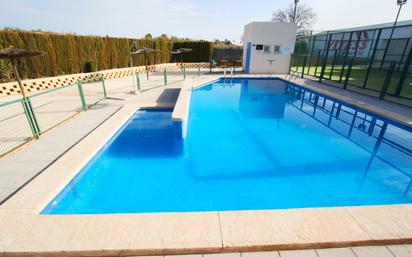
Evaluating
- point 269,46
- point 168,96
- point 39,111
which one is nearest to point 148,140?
point 168,96

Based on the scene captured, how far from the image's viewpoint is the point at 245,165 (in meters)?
5.23

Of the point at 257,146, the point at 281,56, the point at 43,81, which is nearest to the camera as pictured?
the point at 257,146

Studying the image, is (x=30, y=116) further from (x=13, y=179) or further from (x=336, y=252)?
(x=336, y=252)

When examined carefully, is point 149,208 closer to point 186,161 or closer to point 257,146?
point 186,161

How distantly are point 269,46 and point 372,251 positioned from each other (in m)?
18.0

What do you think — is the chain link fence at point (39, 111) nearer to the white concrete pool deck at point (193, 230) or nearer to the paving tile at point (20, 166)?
the paving tile at point (20, 166)

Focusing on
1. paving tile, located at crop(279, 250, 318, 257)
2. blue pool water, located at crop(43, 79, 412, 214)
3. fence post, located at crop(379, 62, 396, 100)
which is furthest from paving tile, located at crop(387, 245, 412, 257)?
fence post, located at crop(379, 62, 396, 100)

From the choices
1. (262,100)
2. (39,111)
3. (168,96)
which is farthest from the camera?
(262,100)

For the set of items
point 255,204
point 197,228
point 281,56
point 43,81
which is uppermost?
point 281,56

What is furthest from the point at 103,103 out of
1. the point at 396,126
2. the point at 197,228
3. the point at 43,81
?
the point at 396,126

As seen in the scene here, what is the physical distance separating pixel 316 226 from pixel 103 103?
8.86m

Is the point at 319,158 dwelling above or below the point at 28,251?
below

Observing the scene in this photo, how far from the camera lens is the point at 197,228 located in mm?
2654

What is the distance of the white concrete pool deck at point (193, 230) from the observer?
7.90 feet
